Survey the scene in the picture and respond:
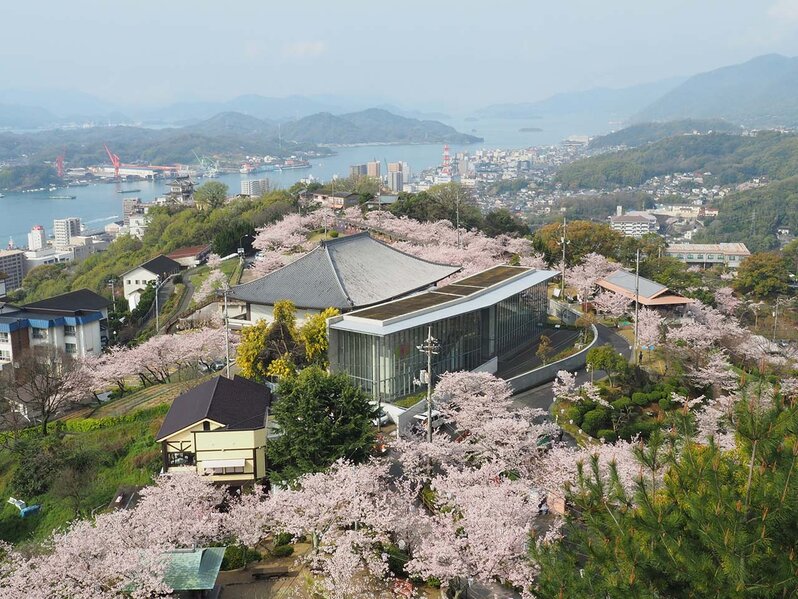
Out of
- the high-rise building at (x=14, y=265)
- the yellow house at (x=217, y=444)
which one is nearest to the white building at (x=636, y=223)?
the high-rise building at (x=14, y=265)

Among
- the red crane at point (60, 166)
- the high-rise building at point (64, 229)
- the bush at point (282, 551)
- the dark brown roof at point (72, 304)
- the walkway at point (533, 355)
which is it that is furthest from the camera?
the red crane at point (60, 166)

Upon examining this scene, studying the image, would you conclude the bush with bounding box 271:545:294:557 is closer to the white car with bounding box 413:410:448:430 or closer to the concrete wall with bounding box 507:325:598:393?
the white car with bounding box 413:410:448:430

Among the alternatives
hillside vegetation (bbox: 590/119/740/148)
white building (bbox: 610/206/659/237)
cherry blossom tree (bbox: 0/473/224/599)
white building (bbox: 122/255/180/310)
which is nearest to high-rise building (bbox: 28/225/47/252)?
white building (bbox: 122/255/180/310)

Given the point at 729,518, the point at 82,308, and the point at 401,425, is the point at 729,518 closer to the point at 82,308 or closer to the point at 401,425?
the point at 401,425

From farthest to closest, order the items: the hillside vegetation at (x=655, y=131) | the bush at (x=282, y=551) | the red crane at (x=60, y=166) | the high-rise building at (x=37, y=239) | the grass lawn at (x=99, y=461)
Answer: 1. the hillside vegetation at (x=655, y=131)
2. the red crane at (x=60, y=166)
3. the high-rise building at (x=37, y=239)
4. the grass lawn at (x=99, y=461)
5. the bush at (x=282, y=551)

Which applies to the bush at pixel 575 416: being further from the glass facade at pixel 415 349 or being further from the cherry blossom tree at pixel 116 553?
the cherry blossom tree at pixel 116 553

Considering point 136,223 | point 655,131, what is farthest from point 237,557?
point 655,131

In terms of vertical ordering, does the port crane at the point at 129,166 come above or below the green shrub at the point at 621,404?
above
